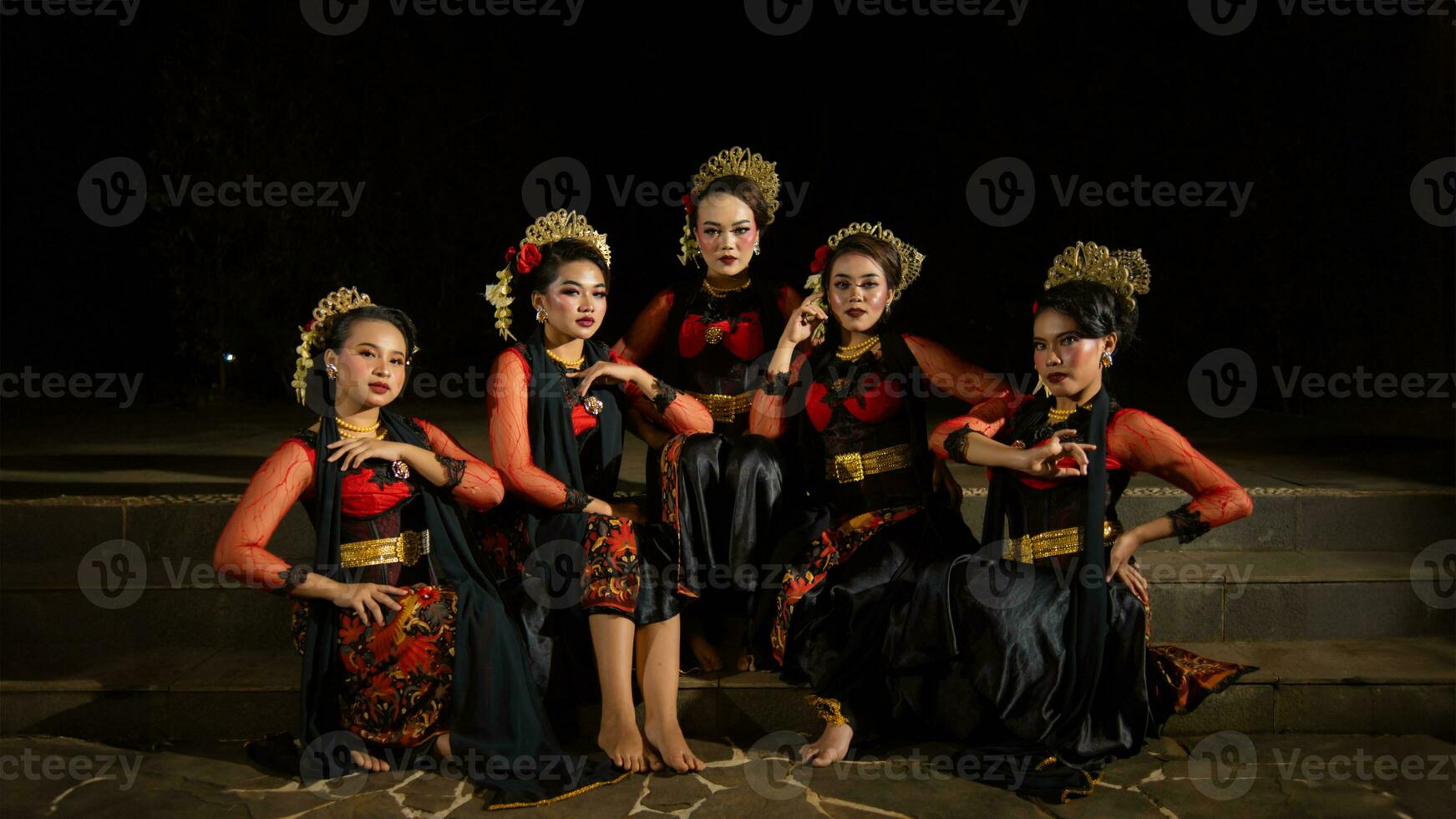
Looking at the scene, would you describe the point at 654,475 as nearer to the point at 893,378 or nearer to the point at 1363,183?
the point at 893,378

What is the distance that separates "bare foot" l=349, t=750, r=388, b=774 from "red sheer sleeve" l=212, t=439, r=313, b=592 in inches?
19.7

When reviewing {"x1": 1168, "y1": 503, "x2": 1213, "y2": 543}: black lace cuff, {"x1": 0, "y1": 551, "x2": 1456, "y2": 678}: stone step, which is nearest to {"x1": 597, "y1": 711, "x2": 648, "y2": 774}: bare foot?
{"x1": 0, "y1": 551, "x2": 1456, "y2": 678}: stone step

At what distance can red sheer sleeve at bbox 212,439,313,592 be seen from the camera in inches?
100

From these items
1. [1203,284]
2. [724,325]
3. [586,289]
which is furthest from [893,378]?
[1203,284]

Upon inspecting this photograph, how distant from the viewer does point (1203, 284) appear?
6.36m

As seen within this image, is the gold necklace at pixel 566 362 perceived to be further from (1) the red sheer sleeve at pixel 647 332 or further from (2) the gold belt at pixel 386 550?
(2) the gold belt at pixel 386 550

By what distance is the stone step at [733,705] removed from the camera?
2938 millimetres

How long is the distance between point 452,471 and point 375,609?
16.6 inches
